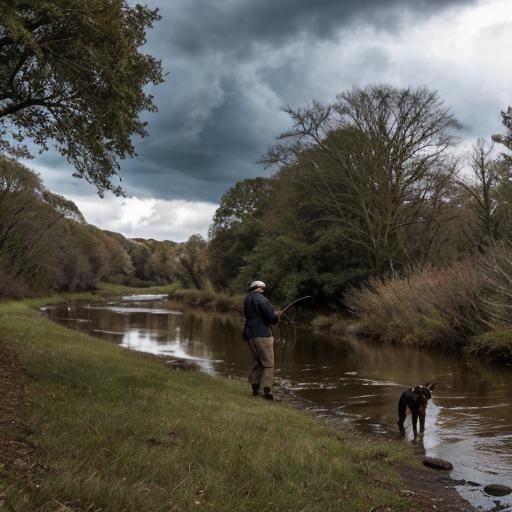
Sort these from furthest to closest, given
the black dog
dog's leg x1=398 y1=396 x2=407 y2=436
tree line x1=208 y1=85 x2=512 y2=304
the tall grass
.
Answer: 1. tree line x1=208 y1=85 x2=512 y2=304
2. the tall grass
3. dog's leg x1=398 y1=396 x2=407 y2=436
4. the black dog

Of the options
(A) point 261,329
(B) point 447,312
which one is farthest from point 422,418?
(B) point 447,312

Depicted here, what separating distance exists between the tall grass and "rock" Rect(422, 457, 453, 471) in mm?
12813

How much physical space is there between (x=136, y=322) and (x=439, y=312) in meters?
24.1

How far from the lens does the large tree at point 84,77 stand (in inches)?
407

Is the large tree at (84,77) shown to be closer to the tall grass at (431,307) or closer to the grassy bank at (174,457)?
the grassy bank at (174,457)

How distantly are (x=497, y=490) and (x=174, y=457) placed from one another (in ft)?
14.7

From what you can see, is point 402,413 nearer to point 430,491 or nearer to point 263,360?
point 263,360

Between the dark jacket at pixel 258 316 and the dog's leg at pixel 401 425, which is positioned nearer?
the dog's leg at pixel 401 425

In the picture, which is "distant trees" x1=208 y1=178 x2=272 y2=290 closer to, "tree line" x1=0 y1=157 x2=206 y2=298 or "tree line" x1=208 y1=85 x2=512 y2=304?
"tree line" x1=0 y1=157 x2=206 y2=298

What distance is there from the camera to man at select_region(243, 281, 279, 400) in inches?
492

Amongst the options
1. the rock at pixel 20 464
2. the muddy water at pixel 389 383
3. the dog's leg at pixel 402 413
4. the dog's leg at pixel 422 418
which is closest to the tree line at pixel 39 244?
the muddy water at pixel 389 383

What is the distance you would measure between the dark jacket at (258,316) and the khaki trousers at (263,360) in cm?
15

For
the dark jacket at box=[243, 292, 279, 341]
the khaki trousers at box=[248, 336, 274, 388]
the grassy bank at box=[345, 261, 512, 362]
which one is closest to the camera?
the dark jacket at box=[243, 292, 279, 341]

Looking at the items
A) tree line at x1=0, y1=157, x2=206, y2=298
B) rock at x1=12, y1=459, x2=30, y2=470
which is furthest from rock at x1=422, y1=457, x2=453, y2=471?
tree line at x1=0, y1=157, x2=206, y2=298
